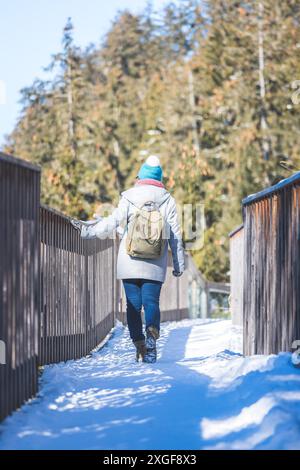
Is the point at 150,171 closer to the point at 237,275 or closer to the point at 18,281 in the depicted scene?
the point at 18,281

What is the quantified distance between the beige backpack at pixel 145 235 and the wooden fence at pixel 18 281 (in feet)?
5.95

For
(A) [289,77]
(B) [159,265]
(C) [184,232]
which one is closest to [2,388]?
(B) [159,265]

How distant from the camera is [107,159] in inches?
1399

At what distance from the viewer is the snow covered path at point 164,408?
164 inches

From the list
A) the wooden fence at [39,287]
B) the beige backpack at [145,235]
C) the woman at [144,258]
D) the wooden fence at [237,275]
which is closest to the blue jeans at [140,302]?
the woman at [144,258]

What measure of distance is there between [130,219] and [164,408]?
2.60 m

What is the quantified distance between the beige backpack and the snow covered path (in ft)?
2.98

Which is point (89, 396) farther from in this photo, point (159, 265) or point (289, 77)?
point (289, 77)

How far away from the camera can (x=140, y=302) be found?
290 inches

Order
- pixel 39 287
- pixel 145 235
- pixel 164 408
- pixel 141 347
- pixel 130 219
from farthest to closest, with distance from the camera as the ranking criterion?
pixel 141 347
pixel 130 219
pixel 145 235
pixel 39 287
pixel 164 408

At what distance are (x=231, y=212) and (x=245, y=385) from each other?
2303 cm

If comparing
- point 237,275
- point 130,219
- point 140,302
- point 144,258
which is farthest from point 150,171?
point 237,275

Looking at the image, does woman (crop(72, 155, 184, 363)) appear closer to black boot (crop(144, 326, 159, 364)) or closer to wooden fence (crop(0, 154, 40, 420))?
black boot (crop(144, 326, 159, 364))
